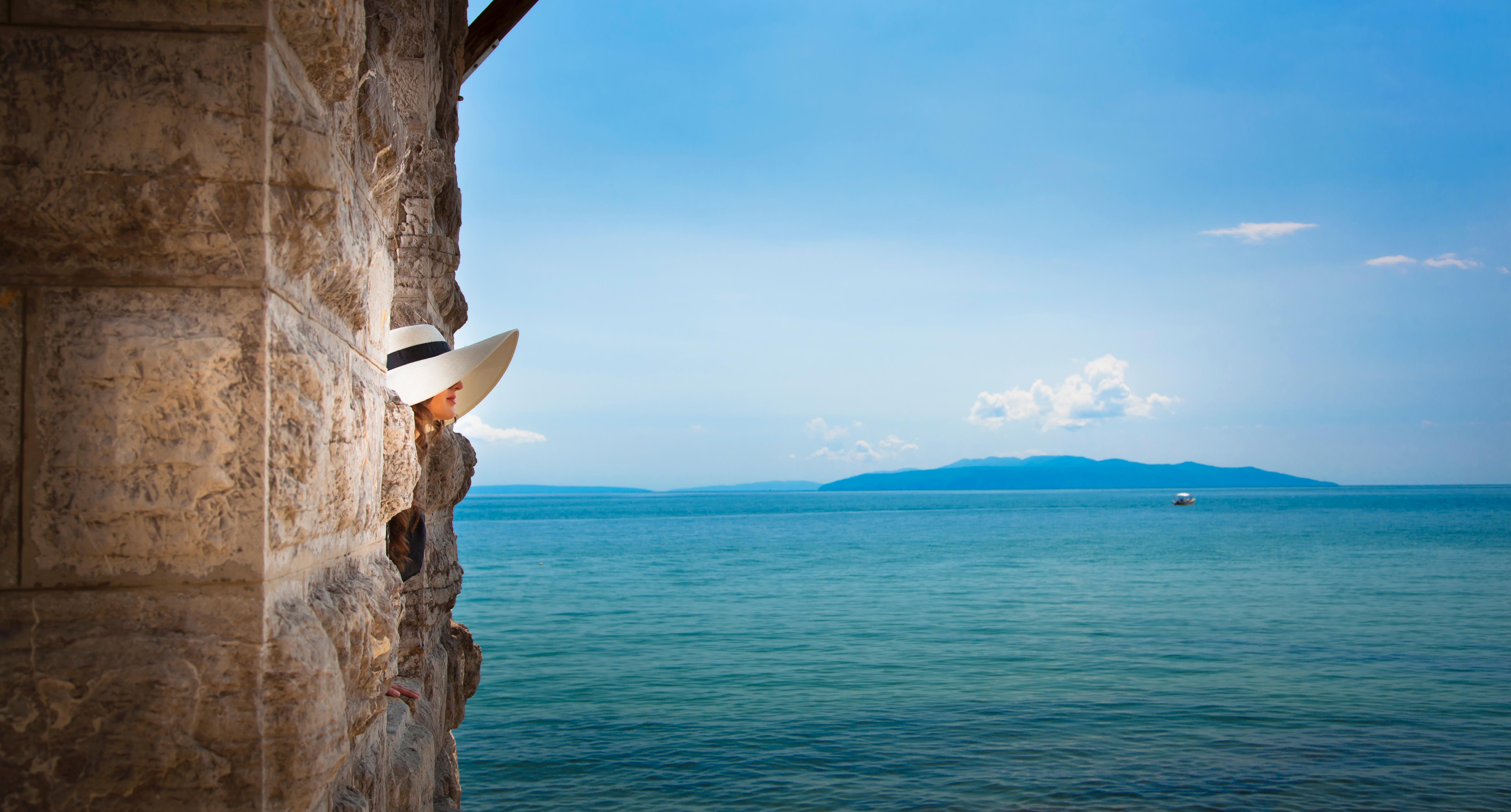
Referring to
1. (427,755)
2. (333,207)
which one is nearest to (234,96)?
(333,207)

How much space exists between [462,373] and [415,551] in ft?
2.67

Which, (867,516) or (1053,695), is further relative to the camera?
(867,516)

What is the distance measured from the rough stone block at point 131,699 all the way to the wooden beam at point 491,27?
4723mm

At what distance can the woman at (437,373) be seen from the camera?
106 inches

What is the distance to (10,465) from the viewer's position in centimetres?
124

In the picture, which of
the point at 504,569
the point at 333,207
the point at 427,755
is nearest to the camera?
the point at 333,207

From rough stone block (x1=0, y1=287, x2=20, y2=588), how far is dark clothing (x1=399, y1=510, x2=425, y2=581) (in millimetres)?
1864

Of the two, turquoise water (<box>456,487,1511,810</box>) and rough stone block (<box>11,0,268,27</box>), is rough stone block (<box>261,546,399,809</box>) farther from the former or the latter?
turquoise water (<box>456,487,1511,810</box>)

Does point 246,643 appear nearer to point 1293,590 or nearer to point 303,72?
point 303,72

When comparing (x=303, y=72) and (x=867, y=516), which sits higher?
(x=303, y=72)

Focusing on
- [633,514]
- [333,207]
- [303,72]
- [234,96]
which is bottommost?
[633,514]

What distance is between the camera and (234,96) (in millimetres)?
1312

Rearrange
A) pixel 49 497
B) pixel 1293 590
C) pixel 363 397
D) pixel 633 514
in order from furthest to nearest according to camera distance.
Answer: pixel 633 514 → pixel 1293 590 → pixel 363 397 → pixel 49 497

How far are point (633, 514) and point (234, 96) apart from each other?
327 ft
